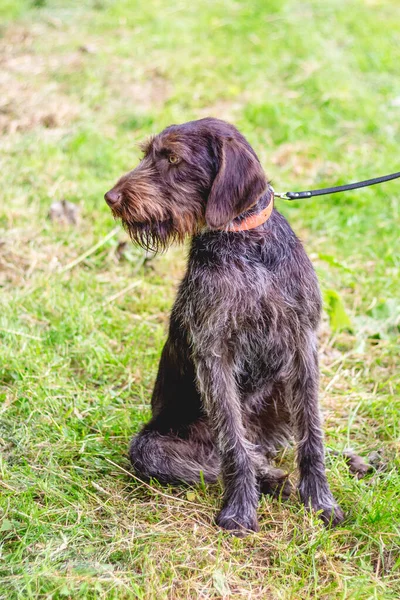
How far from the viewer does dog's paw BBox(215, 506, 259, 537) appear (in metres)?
3.48

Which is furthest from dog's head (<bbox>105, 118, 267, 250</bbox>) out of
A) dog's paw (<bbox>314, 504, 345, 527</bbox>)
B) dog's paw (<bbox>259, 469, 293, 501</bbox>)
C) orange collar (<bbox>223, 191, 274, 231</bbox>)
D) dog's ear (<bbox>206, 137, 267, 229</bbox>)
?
dog's paw (<bbox>314, 504, 345, 527</bbox>)

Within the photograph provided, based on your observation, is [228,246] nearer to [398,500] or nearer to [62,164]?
[398,500]

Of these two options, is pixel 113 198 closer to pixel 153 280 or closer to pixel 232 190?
pixel 232 190

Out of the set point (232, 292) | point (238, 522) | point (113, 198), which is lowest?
point (238, 522)

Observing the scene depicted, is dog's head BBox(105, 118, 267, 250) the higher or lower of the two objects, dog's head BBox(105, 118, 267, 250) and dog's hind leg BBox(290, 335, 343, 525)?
the higher

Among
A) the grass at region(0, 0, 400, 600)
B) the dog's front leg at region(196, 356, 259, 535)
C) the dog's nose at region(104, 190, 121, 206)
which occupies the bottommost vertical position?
the grass at region(0, 0, 400, 600)

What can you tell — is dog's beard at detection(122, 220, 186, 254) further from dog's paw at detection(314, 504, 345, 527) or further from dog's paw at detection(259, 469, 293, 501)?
dog's paw at detection(314, 504, 345, 527)

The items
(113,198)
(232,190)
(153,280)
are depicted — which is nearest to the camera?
(232,190)

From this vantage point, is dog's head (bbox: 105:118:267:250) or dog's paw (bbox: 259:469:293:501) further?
dog's paw (bbox: 259:469:293:501)

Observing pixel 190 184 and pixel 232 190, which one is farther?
pixel 190 184

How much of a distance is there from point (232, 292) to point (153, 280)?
97.3 inches

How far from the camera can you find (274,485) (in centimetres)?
383

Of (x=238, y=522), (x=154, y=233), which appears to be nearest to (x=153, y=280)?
(x=154, y=233)

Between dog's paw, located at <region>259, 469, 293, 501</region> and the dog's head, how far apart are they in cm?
126
